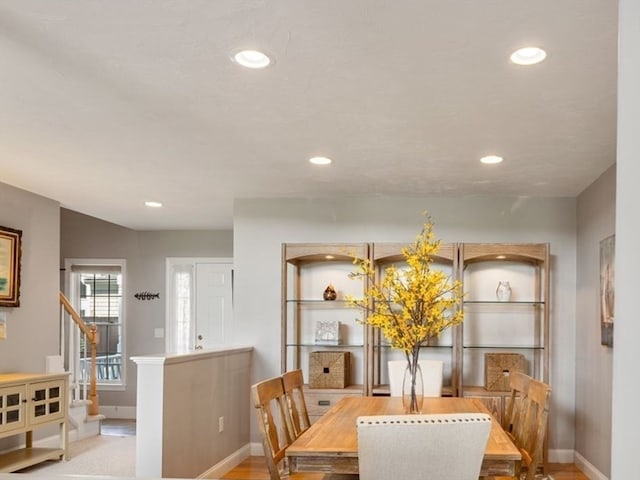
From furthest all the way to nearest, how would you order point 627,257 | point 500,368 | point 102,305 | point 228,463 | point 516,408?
1. point 102,305
2. point 500,368
3. point 228,463
4. point 516,408
5. point 627,257

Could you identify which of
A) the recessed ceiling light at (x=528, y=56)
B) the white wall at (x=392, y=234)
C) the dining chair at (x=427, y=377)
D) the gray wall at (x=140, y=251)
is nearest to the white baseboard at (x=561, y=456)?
the white wall at (x=392, y=234)

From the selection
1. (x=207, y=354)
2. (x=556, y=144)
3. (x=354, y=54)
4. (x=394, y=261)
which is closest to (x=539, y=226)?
(x=394, y=261)

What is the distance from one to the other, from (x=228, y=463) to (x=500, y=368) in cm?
231

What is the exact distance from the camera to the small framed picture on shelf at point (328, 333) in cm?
607

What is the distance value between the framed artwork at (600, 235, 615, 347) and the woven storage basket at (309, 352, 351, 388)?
6.67 feet

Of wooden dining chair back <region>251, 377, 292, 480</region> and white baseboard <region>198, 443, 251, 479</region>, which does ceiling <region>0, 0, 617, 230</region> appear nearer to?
wooden dining chair back <region>251, 377, 292, 480</region>

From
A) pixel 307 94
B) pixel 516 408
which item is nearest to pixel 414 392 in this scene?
pixel 516 408

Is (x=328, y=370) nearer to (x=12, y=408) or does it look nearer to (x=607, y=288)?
(x=607, y=288)

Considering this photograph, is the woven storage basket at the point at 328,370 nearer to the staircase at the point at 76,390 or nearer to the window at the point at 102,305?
the staircase at the point at 76,390

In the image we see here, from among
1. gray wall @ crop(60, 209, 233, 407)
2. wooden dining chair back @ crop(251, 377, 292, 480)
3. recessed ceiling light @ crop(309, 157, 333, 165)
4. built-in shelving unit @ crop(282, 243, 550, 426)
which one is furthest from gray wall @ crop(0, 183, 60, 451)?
wooden dining chair back @ crop(251, 377, 292, 480)

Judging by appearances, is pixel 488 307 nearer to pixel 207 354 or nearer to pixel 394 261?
pixel 394 261

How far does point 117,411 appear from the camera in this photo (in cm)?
866

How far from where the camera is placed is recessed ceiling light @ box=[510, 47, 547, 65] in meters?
2.65

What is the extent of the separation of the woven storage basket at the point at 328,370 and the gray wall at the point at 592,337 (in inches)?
75.7
